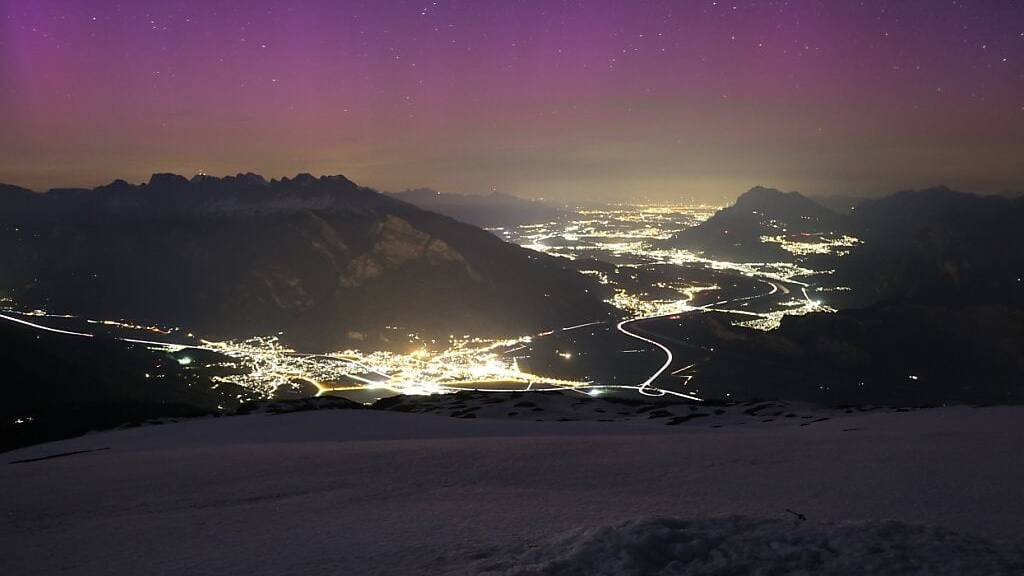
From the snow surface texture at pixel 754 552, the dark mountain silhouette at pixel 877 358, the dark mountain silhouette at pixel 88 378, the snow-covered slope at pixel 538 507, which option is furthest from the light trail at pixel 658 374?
the snow surface texture at pixel 754 552

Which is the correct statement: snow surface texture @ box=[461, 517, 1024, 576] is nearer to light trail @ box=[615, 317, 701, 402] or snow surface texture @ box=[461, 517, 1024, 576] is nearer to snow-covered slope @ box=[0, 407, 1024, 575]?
snow-covered slope @ box=[0, 407, 1024, 575]

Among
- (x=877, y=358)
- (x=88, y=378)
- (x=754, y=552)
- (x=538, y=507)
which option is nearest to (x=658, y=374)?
(x=877, y=358)

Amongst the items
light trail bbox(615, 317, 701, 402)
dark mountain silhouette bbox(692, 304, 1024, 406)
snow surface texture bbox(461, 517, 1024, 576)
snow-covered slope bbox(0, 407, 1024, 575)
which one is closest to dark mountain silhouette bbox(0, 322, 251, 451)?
light trail bbox(615, 317, 701, 402)

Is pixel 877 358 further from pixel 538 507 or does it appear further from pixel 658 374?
pixel 538 507

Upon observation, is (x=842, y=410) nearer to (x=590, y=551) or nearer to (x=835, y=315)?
(x=590, y=551)

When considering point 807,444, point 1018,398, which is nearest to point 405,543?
point 807,444

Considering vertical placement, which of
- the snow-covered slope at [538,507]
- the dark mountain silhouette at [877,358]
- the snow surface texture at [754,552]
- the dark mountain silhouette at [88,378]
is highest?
the snow surface texture at [754,552]

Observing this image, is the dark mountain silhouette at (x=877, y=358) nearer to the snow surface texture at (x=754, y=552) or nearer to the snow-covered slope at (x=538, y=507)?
the snow-covered slope at (x=538, y=507)

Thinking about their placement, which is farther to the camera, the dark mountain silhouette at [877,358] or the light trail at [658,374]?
the dark mountain silhouette at [877,358]
